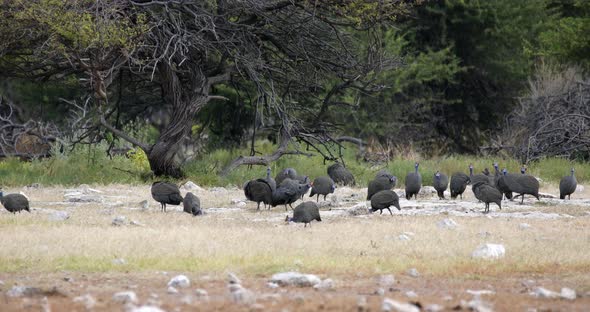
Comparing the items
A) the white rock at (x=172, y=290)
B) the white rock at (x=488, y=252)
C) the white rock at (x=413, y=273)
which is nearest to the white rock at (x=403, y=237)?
the white rock at (x=488, y=252)

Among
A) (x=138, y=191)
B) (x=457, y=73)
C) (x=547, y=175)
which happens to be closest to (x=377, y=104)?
(x=457, y=73)

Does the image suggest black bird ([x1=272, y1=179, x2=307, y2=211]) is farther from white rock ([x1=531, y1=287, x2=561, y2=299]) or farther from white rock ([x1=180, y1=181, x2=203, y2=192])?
white rock ([x1=531, y1=287, x2=561, y2=299])

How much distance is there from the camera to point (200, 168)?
21.4m

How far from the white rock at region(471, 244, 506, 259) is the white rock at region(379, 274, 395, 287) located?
163cm

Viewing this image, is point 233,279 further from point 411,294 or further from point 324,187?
point 324,187

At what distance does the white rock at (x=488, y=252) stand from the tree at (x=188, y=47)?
28.9 ft

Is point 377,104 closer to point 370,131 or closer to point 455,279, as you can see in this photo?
point 370,131

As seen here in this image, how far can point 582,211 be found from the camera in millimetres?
15766

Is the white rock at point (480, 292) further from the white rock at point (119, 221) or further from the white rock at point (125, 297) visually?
the white rock at point (119, 221)

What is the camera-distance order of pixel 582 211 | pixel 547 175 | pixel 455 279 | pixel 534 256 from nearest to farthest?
pixel 455 279, pixel 534 256, pixel 582 211, pixel 547 175

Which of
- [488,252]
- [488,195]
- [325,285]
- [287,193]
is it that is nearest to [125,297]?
[325,285]

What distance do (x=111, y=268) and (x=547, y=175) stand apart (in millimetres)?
15860

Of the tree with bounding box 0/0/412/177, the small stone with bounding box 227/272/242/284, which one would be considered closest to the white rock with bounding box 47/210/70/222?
the tree with bounding box 0/0/412/177

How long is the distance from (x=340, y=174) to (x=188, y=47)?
4.31 metres
